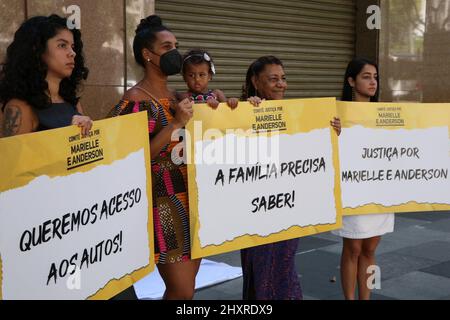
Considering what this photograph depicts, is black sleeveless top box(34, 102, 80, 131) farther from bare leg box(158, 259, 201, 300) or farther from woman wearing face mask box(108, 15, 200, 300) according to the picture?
bare leg box(158, 259, 201, 300)

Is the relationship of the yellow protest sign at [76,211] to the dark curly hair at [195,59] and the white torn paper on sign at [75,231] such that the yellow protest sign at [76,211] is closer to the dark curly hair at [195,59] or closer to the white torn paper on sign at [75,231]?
the white torn paper on sign at [75,231]

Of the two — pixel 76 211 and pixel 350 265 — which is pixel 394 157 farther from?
pixel 76 211

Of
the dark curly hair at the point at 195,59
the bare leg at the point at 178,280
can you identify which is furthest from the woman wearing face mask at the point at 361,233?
the bare leg at the point at 178,280

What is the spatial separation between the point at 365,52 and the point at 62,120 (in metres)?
7.86

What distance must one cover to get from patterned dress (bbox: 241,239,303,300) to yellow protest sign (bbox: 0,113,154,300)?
0.81 meters

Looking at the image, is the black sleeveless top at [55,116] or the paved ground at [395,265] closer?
the black sleeveless top at [55,116]

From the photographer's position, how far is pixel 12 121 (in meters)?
2.47

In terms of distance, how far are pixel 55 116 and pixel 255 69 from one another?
1.36 meters

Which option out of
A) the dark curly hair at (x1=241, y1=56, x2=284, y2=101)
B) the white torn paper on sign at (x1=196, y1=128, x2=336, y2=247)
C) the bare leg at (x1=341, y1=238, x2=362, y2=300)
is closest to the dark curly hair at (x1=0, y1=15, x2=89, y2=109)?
the white torn paper on sign at (x1=196, y1=128, x2=336, y2=247)

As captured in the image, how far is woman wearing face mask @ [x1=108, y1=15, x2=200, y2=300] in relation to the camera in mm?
2913

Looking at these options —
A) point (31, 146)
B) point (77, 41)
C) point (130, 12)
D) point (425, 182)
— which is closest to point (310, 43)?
point (130, 12)

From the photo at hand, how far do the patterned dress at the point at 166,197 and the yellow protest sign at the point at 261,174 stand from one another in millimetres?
61

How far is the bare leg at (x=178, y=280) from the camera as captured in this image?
2.93 metres

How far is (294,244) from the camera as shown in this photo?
3639 mm
